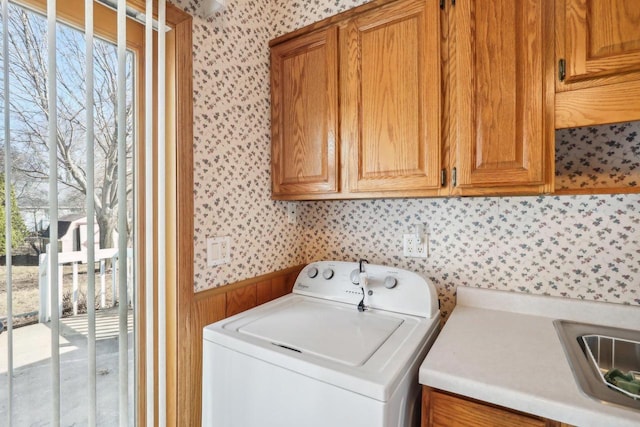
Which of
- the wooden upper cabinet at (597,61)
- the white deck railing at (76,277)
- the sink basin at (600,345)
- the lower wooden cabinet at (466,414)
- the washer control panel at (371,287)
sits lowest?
the lower wooden cabinet at (466,414)

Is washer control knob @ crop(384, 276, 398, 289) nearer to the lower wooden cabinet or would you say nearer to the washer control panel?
the washer control panel

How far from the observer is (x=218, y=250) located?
134 centimetres

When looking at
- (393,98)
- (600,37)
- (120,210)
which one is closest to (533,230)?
(600,37)

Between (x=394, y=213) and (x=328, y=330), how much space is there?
0.73 m

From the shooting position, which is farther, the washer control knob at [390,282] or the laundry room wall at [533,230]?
the washer control knob at [390,282]

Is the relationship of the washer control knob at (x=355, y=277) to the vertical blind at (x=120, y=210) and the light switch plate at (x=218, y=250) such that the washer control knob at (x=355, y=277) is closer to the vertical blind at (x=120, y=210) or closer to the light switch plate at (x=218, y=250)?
the light switch plate at (x=218, y=250)

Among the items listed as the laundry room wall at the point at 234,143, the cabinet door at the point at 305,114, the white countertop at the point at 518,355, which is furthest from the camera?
the cabinet door at the point at 305,114

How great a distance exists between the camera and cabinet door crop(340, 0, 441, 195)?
1144 mm

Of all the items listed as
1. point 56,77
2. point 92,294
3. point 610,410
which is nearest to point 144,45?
point 56,77

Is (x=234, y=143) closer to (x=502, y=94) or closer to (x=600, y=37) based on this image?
(x=502, y=94)

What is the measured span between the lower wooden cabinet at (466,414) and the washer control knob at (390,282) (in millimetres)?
490

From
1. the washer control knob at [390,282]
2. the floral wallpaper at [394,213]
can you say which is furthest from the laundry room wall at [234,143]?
the washer control knob at [390,282]

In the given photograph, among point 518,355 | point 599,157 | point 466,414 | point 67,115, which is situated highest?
point 67,115

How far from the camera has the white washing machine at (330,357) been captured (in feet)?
2.70
